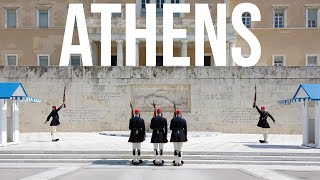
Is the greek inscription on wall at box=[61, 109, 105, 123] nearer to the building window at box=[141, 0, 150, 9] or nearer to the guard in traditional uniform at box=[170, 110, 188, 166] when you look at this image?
the guard in traditional uniform at box=[170, 110, 188, 166]

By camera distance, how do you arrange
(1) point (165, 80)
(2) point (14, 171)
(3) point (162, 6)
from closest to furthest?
(2) point (14, 171)
(1) point (165, 80)
(3) point (162, 6)

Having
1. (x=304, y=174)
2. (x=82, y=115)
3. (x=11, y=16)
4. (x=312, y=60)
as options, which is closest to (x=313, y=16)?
(x=312, y=60)

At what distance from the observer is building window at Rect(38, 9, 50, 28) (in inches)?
2041

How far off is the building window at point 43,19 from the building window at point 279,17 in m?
21.3

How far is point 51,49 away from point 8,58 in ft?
13.5

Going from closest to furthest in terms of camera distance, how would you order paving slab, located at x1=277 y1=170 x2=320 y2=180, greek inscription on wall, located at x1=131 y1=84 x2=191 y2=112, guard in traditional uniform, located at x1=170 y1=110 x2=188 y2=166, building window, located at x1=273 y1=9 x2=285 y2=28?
1. paving slab, located at x1=277 y1=170 x2=320 y2=180
2. guard in traditional uniform, located at x1=170 y1=110 x2=188 y2=166
3. greek inscription on wall, located at x1=131 y1=84 x2=191 y2=112
4. building window, located at x1=273 y1=9 x2=285 y2=28

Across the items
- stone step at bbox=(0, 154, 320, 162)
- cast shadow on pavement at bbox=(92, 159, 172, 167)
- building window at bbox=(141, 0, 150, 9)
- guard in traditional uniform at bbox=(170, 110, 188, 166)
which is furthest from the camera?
building window at bbox=(141, 0, 150, 9)

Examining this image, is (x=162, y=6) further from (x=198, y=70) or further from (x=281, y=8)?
(x=198, y=70)

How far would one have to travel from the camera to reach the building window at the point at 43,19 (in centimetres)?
5184

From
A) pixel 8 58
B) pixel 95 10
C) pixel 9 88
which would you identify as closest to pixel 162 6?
pixel 95 10

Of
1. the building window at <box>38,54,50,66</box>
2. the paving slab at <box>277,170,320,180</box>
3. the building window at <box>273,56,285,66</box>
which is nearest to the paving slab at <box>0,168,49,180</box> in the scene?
the paving slab at <box>277,170,320,180</box>

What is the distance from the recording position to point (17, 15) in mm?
51594

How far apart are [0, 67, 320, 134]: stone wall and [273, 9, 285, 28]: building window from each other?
1853 centimetres

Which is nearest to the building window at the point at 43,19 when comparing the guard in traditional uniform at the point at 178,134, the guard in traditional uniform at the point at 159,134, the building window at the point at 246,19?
the building window at the point at 246,19
